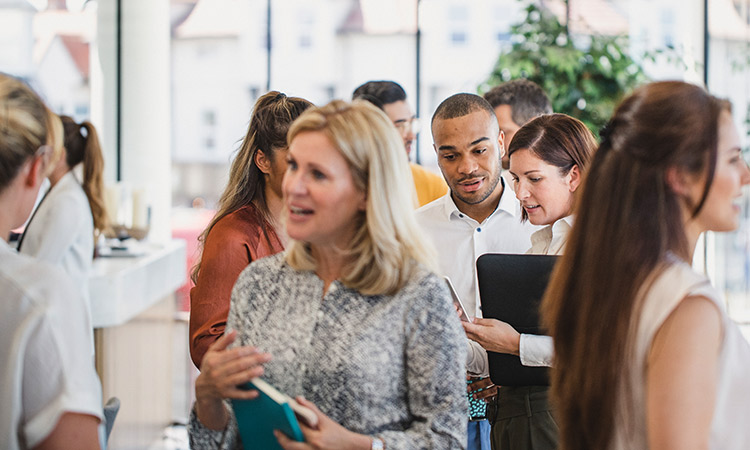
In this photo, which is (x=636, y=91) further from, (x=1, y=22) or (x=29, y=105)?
(x=1, y=22)

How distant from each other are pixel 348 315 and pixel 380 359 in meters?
0.10

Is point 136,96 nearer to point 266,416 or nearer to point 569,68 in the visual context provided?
point 569,68

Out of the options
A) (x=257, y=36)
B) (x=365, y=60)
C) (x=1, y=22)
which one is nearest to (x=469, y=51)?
(x=365, y=60)

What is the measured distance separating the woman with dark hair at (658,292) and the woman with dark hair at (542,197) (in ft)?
2.72

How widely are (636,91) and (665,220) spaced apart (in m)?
0.22


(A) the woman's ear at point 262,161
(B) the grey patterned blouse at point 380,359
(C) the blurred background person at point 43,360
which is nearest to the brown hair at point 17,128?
(C) the blurred background person at point 43,360

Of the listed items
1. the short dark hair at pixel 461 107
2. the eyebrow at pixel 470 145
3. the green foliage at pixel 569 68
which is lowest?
the eyebrow at pixel 470 145

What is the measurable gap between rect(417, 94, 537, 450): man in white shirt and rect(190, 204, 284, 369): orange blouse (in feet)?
2.24

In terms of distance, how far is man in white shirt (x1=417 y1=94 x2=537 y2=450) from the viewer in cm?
246

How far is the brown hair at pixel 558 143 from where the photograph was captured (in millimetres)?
A: 2160

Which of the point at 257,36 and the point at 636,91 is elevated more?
the point at 257,36

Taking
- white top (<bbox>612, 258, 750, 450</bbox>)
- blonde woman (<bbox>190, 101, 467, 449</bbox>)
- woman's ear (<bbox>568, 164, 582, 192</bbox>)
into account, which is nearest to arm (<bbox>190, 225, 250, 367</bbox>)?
blonde woman (<bbox>190, 101, 467, 449</bbox>)

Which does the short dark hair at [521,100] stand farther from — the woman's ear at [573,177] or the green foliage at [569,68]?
the green foliage at [569,68]

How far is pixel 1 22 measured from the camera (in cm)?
454
